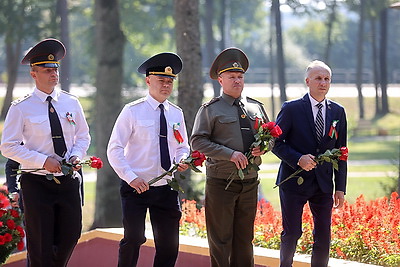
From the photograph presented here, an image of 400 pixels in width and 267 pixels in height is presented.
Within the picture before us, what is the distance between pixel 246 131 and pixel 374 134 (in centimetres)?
3080

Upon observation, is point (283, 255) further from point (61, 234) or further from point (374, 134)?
point (374, 134)

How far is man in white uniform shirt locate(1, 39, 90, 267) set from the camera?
20.1 feet

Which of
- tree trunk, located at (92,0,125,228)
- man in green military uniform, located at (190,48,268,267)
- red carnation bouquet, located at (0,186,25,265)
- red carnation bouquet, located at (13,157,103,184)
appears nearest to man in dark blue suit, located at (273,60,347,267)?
man in green military uniform, located at (190,48,268,267)

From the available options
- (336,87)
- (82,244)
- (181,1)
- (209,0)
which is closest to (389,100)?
(336,87)

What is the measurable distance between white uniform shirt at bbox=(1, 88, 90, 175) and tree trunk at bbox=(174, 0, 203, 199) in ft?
19.0

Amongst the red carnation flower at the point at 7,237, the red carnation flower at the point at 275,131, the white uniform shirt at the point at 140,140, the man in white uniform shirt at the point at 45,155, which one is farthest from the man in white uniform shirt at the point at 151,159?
the red carnation flower at the point at 7,237

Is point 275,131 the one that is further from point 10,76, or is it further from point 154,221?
point 10,76

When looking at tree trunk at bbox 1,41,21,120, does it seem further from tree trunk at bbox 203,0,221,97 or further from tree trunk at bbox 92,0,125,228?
tree trunk at bbox 92,0,125,228

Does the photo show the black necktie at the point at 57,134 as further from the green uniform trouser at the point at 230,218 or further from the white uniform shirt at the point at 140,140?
the green uniform trouser at the point at 230,218

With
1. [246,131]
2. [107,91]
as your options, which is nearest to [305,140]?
[246,131]

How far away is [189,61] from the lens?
1211 cm

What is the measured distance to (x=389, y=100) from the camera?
1527 inches

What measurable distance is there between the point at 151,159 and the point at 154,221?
19.2 inches

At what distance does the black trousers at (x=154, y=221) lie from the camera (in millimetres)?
6254
